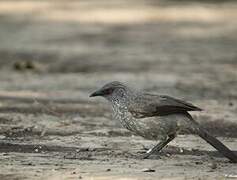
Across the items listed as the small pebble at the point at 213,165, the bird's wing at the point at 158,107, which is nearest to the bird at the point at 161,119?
the bird's wing at the point at 158,107

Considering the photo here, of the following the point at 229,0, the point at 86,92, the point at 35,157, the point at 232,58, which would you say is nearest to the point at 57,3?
the point at 229,0

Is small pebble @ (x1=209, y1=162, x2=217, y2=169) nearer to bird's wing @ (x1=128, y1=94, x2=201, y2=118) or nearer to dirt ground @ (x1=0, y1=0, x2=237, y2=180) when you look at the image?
dirt ground @ (x1=0, y1=0, x2=237, y2=180)

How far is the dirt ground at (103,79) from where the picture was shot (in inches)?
305

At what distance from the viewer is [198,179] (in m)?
7.00

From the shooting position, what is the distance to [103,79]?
1477 centimetres

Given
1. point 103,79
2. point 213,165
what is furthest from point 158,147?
point 103,79

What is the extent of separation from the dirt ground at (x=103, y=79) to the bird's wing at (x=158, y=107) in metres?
0.45

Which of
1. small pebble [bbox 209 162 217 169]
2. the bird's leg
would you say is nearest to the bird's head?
the bird's leg

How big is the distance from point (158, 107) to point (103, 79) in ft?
22.7

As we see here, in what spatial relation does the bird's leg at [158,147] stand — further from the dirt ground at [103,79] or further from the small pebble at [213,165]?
the small pebble at [213,165]

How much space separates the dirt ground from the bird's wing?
45 centimetres

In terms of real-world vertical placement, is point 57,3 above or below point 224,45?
above

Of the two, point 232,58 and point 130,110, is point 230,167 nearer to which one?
point 130,110

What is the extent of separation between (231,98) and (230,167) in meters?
5.27
